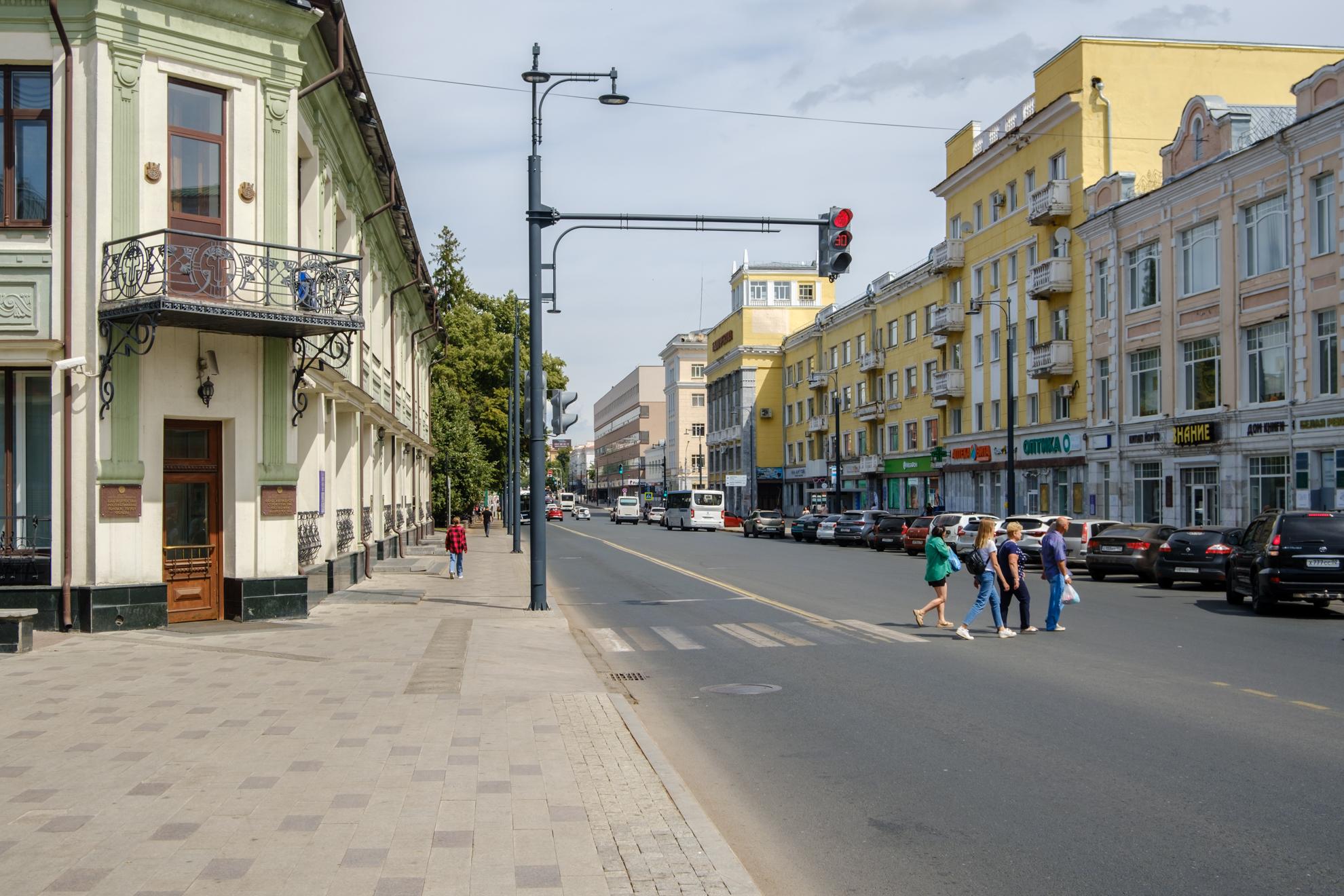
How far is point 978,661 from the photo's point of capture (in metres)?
13.1

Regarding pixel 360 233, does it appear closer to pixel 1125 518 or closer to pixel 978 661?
pixel 978 661

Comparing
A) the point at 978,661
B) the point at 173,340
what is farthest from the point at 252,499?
the point at 978,661

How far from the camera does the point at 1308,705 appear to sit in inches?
392

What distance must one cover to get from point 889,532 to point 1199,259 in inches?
584

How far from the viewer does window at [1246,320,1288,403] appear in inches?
1278

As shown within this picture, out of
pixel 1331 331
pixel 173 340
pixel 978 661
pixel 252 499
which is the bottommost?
pixel 978 661

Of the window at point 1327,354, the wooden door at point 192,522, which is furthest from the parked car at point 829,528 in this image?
the wooden door at point 192,522

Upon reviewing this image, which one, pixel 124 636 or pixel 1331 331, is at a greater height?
pixel 1331 331

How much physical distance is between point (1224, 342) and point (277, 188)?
28.9 m

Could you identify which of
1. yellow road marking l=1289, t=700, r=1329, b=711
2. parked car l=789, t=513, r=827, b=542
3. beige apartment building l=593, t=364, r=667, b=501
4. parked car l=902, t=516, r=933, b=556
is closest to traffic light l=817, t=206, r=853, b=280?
A: yellow road marking l=1289, t=700, r=1329, b=711

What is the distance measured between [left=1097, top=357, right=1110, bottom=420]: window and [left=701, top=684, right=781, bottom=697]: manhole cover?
1334 inches

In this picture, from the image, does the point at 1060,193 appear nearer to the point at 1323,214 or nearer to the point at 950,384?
the point at 950,384

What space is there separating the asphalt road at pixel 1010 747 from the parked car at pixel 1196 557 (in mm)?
6265

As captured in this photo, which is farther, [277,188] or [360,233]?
[360,233]
